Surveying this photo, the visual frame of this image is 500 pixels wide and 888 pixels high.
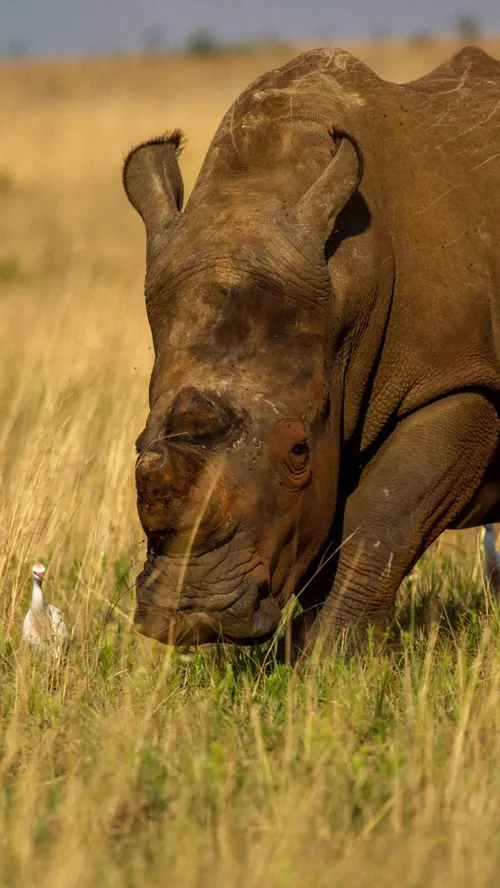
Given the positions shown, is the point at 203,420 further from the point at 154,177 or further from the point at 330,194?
the point at 154,177

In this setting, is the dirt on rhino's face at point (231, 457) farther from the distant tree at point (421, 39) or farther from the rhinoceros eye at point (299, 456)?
the distant tree at point (421, 39)

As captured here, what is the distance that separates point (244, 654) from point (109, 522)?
1.71 metres

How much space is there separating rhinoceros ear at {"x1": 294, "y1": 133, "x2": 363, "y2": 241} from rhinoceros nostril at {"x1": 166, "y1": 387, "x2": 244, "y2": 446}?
0.77 meters

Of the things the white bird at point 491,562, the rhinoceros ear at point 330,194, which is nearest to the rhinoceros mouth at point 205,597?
the rhinoceros ear at point 330,194

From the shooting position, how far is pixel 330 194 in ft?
17.2

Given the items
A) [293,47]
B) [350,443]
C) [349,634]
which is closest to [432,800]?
[349,634]

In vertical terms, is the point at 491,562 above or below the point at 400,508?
below

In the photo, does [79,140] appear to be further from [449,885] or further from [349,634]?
[449,885]

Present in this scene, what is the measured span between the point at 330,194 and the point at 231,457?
1.06 meters

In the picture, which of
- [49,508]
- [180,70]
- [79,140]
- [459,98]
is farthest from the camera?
[180,70]

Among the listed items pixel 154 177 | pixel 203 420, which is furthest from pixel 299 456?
pixel 154 177

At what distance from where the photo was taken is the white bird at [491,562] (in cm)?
678

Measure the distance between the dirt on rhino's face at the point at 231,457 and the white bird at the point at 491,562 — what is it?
1.79 metres

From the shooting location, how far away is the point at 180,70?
198 ft
